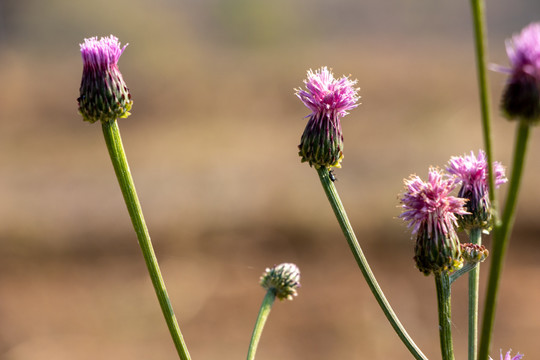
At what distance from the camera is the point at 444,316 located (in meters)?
1.86

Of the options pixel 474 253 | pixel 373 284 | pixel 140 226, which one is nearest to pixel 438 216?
pixel 474 253

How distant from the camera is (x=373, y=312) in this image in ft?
45.0

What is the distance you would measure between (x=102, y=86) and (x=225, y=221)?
13.4 metres

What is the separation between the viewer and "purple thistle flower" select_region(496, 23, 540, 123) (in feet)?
4.58

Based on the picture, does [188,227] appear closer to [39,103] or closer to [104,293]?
[104,293]

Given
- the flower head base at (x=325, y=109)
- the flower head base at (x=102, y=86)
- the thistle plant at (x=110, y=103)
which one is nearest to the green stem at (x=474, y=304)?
the flower head base at (x=325, y=109)

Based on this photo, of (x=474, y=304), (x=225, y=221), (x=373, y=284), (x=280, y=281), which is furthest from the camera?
(x=225, y=221)

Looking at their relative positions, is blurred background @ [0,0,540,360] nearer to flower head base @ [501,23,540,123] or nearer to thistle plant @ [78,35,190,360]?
thistle plant @ [78,35,190,360]

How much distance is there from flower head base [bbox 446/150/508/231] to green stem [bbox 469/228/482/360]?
36 mm

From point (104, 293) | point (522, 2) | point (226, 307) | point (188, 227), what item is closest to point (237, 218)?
point (188, 227)

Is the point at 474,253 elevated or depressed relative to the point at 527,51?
depressed

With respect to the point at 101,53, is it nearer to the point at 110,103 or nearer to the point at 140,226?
the point at 110,103

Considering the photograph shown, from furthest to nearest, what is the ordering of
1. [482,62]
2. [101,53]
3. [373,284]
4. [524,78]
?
[101,53] < [373,284] < [524,78] < [482,62]

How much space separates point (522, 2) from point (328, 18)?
53.3 feet
